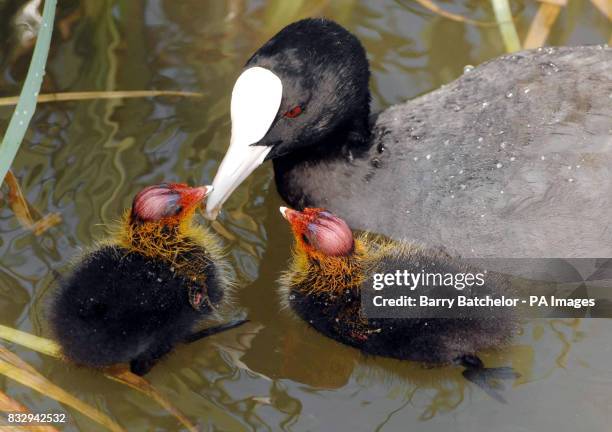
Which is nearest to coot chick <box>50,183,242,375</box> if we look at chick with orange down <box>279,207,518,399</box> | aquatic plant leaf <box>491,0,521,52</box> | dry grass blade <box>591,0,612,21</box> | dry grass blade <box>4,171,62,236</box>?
chick with orange down <box>279,207,518,399</box>

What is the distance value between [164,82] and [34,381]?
1.56m

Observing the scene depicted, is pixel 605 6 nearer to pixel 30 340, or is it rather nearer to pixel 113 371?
pixel 113 371

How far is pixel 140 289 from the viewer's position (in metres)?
3.06

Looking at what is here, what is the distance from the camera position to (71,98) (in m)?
4.18

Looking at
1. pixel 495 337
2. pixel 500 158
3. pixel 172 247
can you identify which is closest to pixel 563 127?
pixel 500 158

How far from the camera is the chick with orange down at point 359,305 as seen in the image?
10.2 feet

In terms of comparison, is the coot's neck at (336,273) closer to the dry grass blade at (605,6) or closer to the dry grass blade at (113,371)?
the dry grass blade at (113,371)

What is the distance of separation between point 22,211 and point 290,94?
42.9 inches

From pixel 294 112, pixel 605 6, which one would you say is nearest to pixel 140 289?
pixel 294 112

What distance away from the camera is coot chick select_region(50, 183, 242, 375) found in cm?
303

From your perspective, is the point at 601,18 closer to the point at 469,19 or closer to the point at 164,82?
the point at 469,19

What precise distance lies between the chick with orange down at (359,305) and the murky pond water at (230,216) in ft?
0.59

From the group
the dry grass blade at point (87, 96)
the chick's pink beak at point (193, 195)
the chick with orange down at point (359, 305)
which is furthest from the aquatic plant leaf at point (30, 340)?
the dry grass blade at point (87, 96)

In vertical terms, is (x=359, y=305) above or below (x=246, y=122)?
below
